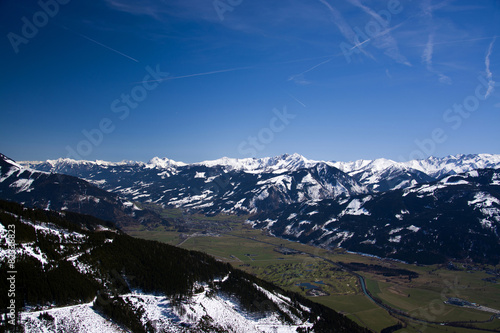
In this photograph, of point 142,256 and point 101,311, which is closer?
point 101,311

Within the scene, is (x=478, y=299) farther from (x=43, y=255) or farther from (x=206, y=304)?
(x=43, y=255)

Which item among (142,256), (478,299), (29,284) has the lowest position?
(29,284)

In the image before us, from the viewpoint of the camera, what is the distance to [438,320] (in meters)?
148

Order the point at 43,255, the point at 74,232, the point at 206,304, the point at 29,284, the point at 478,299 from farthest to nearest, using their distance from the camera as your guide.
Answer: the point at 478,299
the point at 74,232
the point at 206,304
the point at 43,255
the point at 29,284

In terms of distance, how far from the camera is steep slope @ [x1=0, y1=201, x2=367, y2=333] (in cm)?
7412

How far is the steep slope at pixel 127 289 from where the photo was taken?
7412 cm

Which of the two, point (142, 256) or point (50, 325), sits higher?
point (142, 256)

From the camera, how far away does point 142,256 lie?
111 m

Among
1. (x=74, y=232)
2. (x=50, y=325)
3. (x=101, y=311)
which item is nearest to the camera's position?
(x=50, y=325)

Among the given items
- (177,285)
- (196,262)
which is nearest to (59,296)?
(177,285)

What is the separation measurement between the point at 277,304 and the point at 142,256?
52.1 metres

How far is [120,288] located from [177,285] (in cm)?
1836

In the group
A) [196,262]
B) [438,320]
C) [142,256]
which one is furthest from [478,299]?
[142,256]

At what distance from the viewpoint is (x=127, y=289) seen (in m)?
92.5
